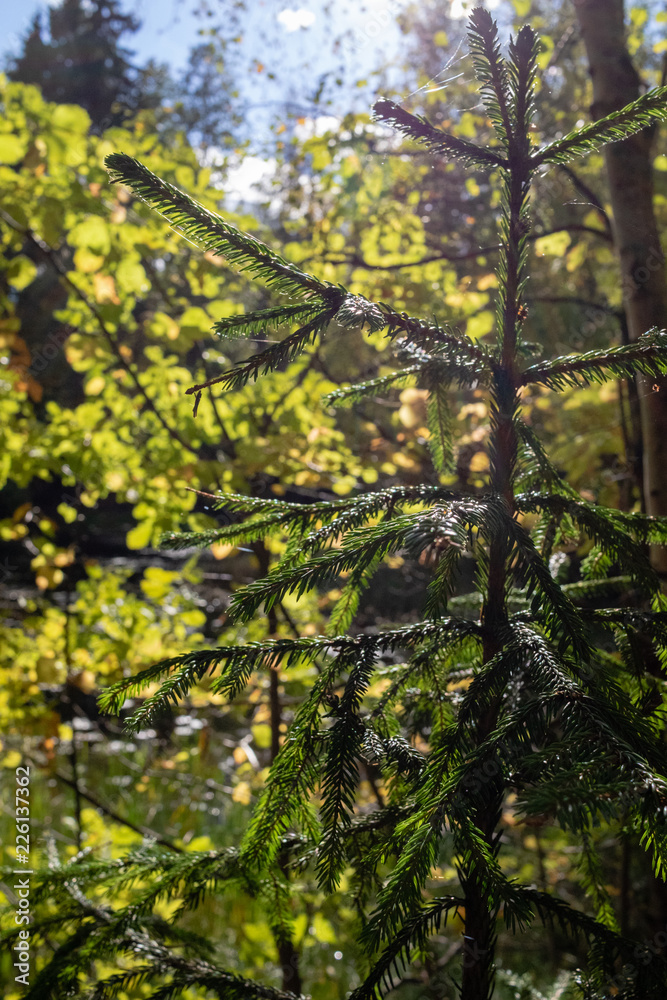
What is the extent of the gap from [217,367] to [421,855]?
237 cm

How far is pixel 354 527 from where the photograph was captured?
806mm

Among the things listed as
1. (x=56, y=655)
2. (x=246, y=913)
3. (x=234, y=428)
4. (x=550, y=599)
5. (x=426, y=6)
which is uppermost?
(x=426, y=6)

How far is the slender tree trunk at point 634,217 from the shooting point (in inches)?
54.7

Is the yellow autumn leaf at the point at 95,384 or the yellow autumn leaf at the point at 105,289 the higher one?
the yellow autumn leaf at the point at 105,289

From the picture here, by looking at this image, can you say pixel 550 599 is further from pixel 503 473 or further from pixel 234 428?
pixel 234 428

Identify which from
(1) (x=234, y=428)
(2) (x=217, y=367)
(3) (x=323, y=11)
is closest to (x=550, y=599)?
(1) (x=234, y=428)

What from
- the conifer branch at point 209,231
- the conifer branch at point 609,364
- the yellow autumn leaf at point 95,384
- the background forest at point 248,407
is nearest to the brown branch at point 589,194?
the background forest at point 248,407

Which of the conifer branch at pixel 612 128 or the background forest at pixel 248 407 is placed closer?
the conifer branch at pixel 612 128

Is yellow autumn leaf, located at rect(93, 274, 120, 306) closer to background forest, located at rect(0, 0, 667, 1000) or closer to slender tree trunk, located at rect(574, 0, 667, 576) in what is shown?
background forest, located at rect(0, 0, 667, 1000)

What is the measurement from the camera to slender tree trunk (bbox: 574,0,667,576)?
139cm

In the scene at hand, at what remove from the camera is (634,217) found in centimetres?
149

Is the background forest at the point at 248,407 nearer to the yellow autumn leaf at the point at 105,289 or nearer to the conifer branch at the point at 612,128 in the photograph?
the yellow autumn leaf at the point at 105,289

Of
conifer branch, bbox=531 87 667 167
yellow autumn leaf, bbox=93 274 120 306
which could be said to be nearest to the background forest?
yellow autumn leaf, bbox=93 274 120 306

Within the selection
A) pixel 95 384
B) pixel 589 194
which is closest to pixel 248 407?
pixel 95 384
